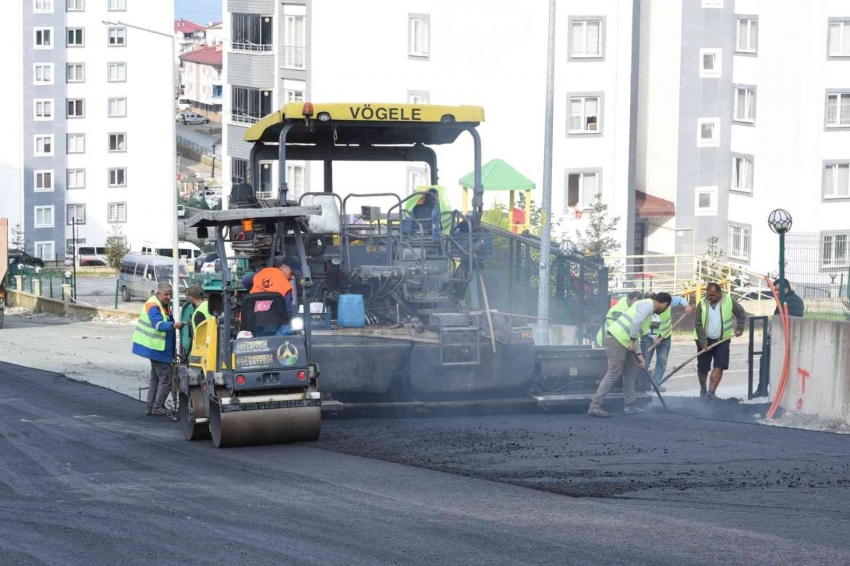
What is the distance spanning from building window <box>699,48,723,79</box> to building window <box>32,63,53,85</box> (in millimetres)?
35663

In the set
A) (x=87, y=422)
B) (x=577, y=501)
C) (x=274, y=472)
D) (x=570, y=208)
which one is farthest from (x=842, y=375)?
(x=570, y=208)

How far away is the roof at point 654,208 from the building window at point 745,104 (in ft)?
11.1

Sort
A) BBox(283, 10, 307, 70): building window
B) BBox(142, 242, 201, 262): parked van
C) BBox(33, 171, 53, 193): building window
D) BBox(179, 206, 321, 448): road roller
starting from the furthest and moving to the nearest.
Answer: BBox(33, 171, 53, 193): building window → BBox(142, 242, 201, 262): parked van → BBox(283, 10, 307, 70): building window → BBox(179, 206, 321, 448): road roller

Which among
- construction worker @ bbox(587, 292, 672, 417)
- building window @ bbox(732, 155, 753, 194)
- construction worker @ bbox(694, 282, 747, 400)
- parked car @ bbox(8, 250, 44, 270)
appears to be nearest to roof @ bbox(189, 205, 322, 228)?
construction worker @ bbox(587, 292, 672, 417)

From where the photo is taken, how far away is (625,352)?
13062 mm

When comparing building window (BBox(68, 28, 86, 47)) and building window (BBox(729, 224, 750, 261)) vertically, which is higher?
building window (BBox(68, 28, 86, 47))

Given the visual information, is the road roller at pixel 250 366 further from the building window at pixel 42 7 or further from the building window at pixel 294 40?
the building window at pixel 42 7

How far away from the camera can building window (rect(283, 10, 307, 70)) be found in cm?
3809

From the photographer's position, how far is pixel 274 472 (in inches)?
396

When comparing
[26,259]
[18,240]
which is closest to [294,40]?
[26,259]

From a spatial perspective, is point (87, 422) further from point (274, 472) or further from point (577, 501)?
point (577, 501)

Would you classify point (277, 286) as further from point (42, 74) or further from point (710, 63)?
point (42, 74)

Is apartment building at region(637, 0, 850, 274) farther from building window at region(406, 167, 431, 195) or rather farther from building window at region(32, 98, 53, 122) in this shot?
building window at region(32, 98, 53, 122)

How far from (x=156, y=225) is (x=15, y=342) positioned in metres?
37.5
